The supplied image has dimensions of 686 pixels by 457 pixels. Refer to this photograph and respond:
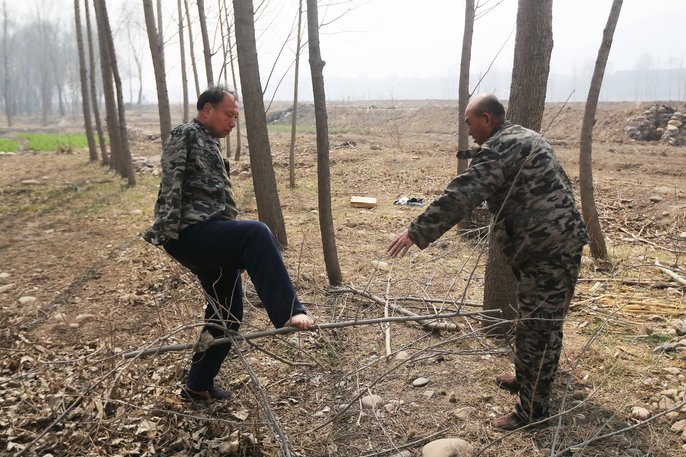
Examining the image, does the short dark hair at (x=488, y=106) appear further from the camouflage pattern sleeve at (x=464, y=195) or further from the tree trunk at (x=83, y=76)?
the tree trunk at (x=83, y=76)

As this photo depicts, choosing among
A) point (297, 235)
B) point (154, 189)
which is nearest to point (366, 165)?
point (154, 189)

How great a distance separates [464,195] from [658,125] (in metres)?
21.3

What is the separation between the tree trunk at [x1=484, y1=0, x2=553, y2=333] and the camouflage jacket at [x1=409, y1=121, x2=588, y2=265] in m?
1.11

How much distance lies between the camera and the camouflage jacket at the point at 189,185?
265 centimetres

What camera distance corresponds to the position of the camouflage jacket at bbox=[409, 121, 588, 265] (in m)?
2.77

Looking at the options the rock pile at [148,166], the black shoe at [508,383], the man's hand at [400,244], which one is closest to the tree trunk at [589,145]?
the black shoe at [508,383]

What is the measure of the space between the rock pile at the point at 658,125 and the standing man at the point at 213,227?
19.8 m

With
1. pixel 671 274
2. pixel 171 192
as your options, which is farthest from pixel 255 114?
pixel 671 274

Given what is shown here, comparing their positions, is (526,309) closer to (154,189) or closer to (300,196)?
(300,196)

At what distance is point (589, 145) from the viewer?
20.4 feet

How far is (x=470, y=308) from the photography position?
477 cm

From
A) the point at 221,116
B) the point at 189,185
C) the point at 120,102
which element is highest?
the point at 120,102

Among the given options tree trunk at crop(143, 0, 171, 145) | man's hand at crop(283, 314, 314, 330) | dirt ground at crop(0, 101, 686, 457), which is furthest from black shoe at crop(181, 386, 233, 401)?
tree trunk at crop(143, 0, 171, 145)

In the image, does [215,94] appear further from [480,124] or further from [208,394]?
[208,394]
